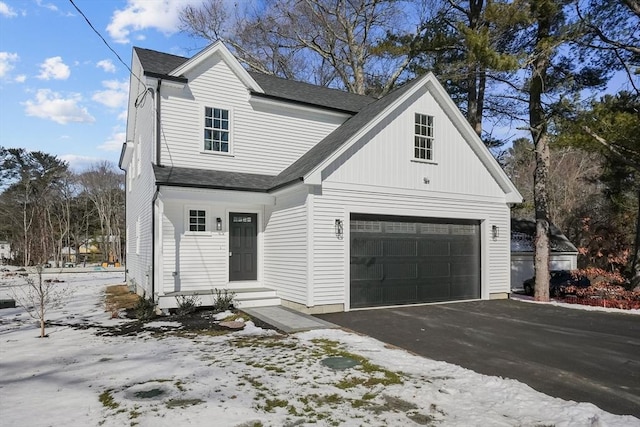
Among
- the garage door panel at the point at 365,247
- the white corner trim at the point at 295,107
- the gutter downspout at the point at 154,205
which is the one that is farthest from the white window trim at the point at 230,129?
the garage door panel at the point at 365,247

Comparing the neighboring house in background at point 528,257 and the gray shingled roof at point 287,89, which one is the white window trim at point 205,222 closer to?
the gray shingled roof at point 287,89

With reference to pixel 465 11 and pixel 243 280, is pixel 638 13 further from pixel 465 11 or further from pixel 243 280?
pixel 243 280

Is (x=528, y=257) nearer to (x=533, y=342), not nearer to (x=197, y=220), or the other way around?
(x=533, y=342)

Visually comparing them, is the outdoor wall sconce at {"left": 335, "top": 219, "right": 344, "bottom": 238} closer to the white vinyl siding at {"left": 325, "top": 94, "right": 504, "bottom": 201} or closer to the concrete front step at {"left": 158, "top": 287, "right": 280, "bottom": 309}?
the white vinyl siding at {"left": 325, "top": 94, "right": 504, "bottom": 201}

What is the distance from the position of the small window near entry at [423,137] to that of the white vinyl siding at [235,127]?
3076 mm

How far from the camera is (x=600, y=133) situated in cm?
1223

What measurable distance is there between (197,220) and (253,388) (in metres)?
7.11

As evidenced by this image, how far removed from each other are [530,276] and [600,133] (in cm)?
944

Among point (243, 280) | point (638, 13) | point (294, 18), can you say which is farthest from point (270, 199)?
point (294, 18)

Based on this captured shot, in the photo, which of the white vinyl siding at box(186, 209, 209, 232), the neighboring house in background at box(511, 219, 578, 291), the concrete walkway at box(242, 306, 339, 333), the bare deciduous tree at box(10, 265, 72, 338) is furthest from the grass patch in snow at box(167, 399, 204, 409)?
the neighboring house in background at box(511, 219, 578, 291)

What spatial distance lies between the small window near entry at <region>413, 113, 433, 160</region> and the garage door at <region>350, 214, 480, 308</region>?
1.85m

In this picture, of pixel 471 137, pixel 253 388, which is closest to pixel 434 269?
pixel 471 137

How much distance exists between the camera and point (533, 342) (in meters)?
7.39

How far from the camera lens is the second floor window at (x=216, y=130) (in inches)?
462
